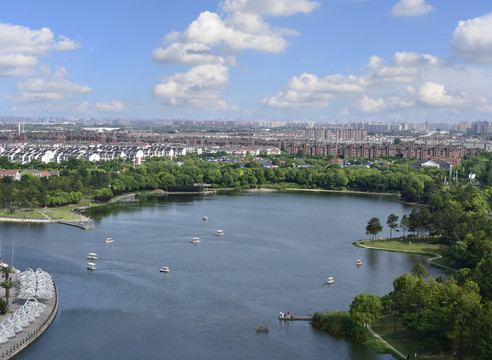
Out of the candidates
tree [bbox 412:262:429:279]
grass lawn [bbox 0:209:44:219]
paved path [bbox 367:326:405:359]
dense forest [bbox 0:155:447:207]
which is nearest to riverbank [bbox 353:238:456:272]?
tree [bbox 412:262:429:279]

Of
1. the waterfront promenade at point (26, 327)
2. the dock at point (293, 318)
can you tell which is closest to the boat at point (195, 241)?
the waterfront promenade at point (26, 327)

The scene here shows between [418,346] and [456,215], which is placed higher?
[456,215]

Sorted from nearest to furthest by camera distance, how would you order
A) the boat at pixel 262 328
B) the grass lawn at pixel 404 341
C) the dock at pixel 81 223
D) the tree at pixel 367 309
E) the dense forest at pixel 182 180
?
the grass lawn at pixel 404 341
the tree at pixel 367 309
the boat at pixel 262 328
the dock at pixel 81 223
the dense forest at pixel 182 180

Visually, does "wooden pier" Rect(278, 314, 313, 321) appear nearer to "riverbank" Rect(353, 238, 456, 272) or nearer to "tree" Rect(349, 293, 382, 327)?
"tree" Rect(349, 293, 382, 327)

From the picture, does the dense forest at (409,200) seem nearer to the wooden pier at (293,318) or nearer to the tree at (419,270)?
the tree at (419,270)

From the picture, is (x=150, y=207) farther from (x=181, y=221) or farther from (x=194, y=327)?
(x=194, y=327)

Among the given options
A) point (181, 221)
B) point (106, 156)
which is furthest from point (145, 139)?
point (181, 221)
